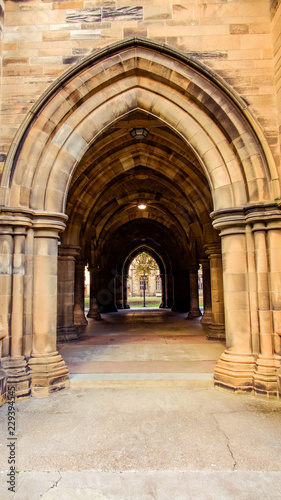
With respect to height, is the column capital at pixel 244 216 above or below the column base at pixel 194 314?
above

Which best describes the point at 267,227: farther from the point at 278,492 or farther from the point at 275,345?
the point at 278,492

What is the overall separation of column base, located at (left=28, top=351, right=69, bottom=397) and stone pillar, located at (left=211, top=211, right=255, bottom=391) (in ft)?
6.68

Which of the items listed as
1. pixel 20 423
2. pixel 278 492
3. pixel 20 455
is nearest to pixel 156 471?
pixel 278 492

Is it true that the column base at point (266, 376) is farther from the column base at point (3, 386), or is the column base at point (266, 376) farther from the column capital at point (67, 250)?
the column capital at point (67, 250)

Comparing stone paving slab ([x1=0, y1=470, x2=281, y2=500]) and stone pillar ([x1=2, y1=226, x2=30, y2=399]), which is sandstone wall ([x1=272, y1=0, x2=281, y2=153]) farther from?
stone paving slab ([x1=0, y1=470, x2=281, y2=500])

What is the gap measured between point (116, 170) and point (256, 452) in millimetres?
7318

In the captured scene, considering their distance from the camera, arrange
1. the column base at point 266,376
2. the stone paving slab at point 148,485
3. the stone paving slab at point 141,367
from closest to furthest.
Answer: the stone paving slab at point 148,485
the column base at point 266,376
the stone paving slab at point 141,367

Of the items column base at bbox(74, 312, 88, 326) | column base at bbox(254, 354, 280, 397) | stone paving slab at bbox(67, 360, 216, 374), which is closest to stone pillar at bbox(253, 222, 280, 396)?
column base at bbox(254, 354, 280, 397)

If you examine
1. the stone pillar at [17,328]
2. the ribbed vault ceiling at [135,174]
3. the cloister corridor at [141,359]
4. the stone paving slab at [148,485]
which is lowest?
the stone paving slab at [148,485]

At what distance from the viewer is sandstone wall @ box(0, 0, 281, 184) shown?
14.0ft

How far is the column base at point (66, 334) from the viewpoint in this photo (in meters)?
6.96

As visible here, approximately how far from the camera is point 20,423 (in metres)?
3.00

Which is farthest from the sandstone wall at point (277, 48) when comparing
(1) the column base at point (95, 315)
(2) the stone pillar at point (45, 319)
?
(1) the column base at point (95, 315)

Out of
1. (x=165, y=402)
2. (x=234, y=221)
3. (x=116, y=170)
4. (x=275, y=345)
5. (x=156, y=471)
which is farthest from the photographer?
(x=116, y=170)
